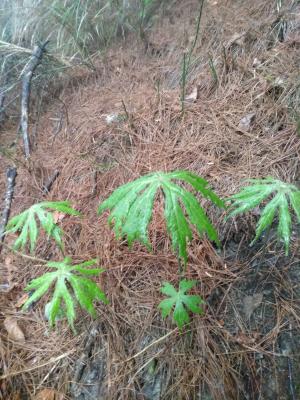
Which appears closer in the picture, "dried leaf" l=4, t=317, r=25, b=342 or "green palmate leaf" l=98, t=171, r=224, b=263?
"green palmate leaf" l=98, t=171, r=224, b=263

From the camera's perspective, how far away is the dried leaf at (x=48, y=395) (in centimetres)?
160

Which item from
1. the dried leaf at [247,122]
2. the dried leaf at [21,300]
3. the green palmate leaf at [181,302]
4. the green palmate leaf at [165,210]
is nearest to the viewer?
the green palmate leaf at [165,210]

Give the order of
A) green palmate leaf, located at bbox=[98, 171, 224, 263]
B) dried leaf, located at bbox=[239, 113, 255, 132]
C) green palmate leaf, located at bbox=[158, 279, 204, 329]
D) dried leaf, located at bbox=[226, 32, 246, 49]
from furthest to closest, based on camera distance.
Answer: dried leaf, located at bbox=[226, 32, 246, 49], dried leaf, located at bbox=[239, 113, 255, 132], green palmate leaf, located at bbox=[158, 279, 204, 329], green palmate leaf, located at bbox=[98, 171, 224, 263]

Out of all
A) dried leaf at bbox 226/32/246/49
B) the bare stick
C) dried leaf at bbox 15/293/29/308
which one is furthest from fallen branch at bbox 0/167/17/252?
dried leaf at bbox 226/32/246/49

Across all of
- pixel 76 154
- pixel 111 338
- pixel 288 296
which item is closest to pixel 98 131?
pixel 76 154

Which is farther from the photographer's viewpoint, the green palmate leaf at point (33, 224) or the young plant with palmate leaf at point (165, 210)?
the green palmate leaf at point (33, 224)

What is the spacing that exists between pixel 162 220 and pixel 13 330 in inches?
38.5

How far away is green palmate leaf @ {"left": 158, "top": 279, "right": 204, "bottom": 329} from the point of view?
4.90 ft

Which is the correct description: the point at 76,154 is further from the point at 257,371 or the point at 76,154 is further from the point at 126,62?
the point at 257,371

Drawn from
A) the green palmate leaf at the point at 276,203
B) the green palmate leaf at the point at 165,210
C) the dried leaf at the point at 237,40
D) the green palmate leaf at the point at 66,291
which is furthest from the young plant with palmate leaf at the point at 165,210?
the dried leaf at the point at 237,40

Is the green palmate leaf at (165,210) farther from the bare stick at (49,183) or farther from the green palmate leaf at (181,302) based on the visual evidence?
the bare stick at (49,183)

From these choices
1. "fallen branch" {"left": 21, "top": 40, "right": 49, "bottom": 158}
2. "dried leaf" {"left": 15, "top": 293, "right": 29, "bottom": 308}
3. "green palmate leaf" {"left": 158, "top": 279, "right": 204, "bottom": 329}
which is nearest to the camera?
"green palmate leaf" {"left": 158, "top": 279, "right": 204, "bottom": 329}

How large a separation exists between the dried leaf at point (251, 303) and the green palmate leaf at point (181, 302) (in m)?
0.23

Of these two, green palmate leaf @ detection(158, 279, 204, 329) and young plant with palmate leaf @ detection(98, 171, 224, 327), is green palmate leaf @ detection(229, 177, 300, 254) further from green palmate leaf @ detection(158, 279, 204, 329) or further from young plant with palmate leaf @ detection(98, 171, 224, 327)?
green palmate leaf @ detection(158, 279, 204, 329)
